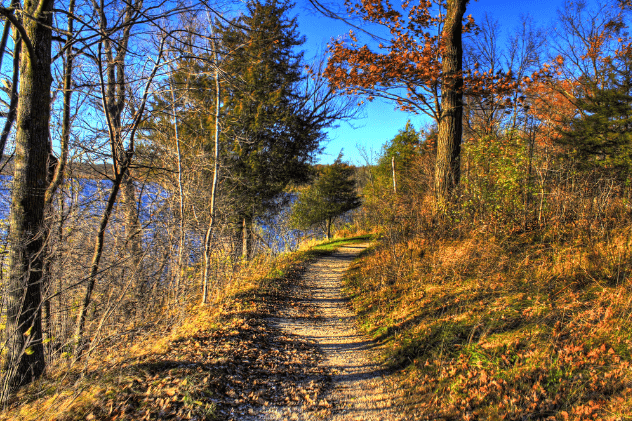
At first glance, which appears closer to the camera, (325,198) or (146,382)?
(146,382)

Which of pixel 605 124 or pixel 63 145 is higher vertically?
pixel 605 124

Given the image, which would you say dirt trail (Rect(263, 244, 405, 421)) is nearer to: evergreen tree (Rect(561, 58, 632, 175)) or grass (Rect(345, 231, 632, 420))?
grass (Rect(345, 231, 632, 420))

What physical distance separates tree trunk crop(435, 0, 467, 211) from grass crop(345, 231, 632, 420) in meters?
2.59

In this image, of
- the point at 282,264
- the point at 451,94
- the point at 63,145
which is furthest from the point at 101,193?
the point at 451,94

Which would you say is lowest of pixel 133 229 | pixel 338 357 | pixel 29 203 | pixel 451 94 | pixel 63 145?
pixel 338 357

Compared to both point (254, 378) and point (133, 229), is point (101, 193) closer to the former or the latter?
point (133, 229)

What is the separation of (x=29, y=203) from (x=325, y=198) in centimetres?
2274

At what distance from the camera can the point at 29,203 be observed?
348 cm

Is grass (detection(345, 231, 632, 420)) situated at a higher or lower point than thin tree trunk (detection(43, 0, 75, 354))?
lower

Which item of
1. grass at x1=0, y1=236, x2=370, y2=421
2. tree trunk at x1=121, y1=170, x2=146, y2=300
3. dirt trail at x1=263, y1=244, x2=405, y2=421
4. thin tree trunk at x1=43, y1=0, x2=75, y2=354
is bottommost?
dirt trail at x1=263, y1=244, x2=405, y2=421

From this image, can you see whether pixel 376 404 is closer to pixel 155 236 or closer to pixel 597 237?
pixel 597 237

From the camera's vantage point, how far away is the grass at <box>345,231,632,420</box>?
296cm

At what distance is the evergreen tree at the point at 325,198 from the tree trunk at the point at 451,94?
1676 cm

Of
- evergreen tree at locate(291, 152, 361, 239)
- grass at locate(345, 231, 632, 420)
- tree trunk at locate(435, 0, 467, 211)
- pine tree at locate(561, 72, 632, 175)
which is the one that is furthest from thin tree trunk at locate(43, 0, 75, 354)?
evergreen tree at locate(291, 152, 361, 239)
